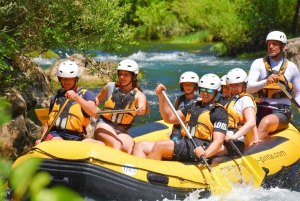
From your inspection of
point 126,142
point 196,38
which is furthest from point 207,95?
point 196,38

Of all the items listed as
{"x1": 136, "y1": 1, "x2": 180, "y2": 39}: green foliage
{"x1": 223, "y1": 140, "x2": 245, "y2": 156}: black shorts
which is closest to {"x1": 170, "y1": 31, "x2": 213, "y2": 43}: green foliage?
{"x1": 136, "y1": 1, "x2": 180, "y2": 39}: green foliage

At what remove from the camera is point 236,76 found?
5.24 metres

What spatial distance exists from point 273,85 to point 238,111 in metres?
0.74

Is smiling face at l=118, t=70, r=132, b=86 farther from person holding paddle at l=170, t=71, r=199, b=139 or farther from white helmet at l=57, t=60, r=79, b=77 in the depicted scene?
person holding paddle at l=170, t=71, r=199, b=139

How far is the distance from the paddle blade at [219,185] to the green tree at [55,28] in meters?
2.47

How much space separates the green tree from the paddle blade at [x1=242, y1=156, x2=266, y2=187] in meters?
2.69

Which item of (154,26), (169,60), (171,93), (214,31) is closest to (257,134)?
(171,93)

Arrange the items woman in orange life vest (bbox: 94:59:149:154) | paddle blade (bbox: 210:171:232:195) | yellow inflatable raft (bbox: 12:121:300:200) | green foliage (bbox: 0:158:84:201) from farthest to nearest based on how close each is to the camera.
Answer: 1. woman in orange life vest (bbox: 94:59:149:154)
2. paddle blade (bbox: 210:171:232:195)
3. yellow inflatable raft (bbox: 12:121:300:200)
4. green foliage (bbox: 0:158:84:201)

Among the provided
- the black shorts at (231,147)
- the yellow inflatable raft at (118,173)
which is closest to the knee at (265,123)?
the black shorts at (231,147)

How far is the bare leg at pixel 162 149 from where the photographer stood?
4676 mm

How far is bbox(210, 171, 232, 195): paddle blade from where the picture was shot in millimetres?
4508

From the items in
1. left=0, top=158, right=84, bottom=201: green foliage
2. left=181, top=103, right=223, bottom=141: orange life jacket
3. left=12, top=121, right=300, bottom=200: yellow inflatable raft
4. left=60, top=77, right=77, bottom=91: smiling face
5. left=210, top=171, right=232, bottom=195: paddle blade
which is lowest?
left=210, top=171, right=232, bottom=195: paddle blade

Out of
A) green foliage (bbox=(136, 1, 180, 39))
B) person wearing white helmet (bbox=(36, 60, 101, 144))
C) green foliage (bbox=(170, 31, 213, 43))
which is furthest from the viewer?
green foliage (bbox=(136, 1, 180, 39))

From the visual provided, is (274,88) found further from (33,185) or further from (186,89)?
(33,185)
